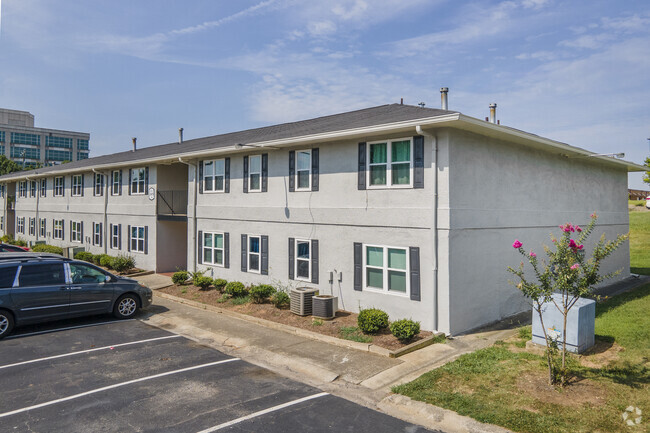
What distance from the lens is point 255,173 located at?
16.0 m

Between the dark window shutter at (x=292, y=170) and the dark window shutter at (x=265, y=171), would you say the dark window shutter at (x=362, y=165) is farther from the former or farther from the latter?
the dark window shutter at (x=265, y=171)

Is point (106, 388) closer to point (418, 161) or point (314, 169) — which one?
point (314, 169)

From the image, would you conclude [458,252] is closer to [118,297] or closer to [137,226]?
[118,297]

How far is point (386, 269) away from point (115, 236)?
17334mm

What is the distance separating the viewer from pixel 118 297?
13.1 meters

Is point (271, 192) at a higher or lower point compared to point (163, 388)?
higher

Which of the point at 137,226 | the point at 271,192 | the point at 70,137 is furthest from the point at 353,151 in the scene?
the point at 70,137

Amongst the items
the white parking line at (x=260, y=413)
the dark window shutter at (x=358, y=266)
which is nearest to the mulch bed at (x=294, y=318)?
the dark window shutter at (x=358, y=266)

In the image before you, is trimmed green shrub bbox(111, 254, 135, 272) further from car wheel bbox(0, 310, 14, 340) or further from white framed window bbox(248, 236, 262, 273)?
car wheel bbox(0, 310, 14, 340)

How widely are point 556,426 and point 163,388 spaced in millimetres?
6444

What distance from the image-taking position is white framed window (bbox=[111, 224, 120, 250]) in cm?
2319

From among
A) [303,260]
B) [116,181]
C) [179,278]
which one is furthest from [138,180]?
[303,260]

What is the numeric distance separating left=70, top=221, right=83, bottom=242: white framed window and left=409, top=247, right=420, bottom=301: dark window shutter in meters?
22.7

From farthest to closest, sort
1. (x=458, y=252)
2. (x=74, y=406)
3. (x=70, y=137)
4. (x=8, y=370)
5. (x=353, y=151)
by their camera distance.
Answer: (x=70, y=137) → (x=353, y=151) → (x=458, y=252) → (x=8, y=370) → (x=74, y=406)
